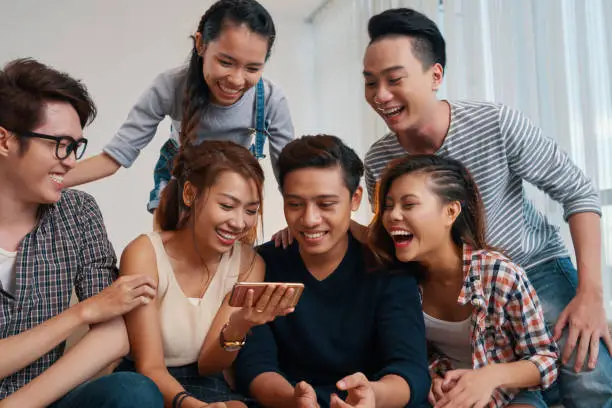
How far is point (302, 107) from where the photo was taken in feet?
18.1

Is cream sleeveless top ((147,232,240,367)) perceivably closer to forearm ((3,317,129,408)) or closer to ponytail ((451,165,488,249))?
forearm ((3,317,129,408))

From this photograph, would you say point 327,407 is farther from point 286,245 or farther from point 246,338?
point 286,245

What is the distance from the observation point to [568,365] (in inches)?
68.1

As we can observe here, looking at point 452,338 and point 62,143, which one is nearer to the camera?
point 62,143

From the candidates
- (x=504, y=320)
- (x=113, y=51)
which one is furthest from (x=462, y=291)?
(x=113, y=51)

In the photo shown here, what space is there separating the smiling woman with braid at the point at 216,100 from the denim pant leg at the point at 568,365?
0.89m

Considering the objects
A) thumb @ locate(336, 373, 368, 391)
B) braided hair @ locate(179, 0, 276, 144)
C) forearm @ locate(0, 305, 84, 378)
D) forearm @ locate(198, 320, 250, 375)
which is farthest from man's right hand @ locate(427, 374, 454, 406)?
braided hair @ locate(179, 0, 276, 144)

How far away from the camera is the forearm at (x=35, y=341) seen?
4.86ft

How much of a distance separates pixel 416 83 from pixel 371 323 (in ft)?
2.26

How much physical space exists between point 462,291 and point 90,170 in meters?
1.21

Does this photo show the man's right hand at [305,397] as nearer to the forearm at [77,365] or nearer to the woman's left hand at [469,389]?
the woman's left hand at [469,389]

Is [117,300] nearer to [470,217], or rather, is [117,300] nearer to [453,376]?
[453,376]

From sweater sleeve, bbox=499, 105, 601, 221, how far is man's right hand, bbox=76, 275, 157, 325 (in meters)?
1.06

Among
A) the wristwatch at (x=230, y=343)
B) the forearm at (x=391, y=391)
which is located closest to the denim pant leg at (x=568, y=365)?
the forearm at (x=391, y=391)
